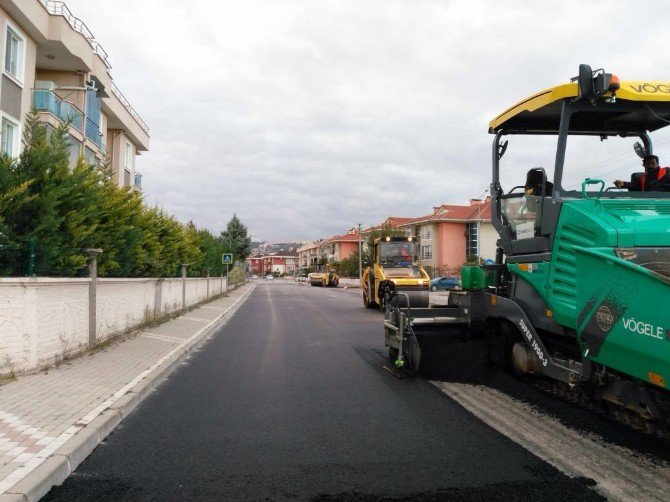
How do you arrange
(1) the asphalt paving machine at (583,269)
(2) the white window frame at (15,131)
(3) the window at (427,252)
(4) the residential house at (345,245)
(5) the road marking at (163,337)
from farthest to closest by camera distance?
(4) the residential house at (345,245) → (3) the window at (427,252) → (2) the white window frame at (15,131) → (5) the road marking at (163,337) → (1) the asphalt paving machine at (583,269)

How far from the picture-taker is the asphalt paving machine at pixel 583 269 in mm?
3809

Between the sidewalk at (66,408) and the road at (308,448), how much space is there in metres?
0.16

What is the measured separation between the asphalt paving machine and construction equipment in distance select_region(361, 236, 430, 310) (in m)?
13.4

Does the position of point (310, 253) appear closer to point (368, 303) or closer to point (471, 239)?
point (471, 239)

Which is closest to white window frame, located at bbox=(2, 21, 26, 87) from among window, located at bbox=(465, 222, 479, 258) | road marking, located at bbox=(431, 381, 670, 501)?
road marking, located at bbox=(431, 381, 670, 501)

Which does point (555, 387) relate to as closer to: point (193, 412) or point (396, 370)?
point (396, 370)

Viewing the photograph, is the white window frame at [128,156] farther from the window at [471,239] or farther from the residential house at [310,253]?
the residential house at [310,253]

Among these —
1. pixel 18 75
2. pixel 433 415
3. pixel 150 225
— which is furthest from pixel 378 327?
pixel 18 75

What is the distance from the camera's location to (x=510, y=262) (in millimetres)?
6027

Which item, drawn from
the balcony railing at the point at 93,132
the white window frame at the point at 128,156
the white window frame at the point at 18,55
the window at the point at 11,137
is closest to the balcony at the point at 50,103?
the white window frame at the point at 18,55

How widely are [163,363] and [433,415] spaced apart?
16.0 feet

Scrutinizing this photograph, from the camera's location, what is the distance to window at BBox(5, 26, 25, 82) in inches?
682

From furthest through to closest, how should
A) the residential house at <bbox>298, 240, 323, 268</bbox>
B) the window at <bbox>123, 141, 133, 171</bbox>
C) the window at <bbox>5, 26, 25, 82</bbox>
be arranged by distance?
1. the residential house at <bbox>298, 240, 323, 268</bbox>
2. the window at <bbox>123, 141, 133, 171</bbox>
3. the window at <bbox>5, 26, 25, 82</bbox>

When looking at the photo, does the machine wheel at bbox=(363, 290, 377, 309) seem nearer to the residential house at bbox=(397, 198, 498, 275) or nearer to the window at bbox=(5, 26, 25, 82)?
the window at bbox=(5, 26, 25, 82)
